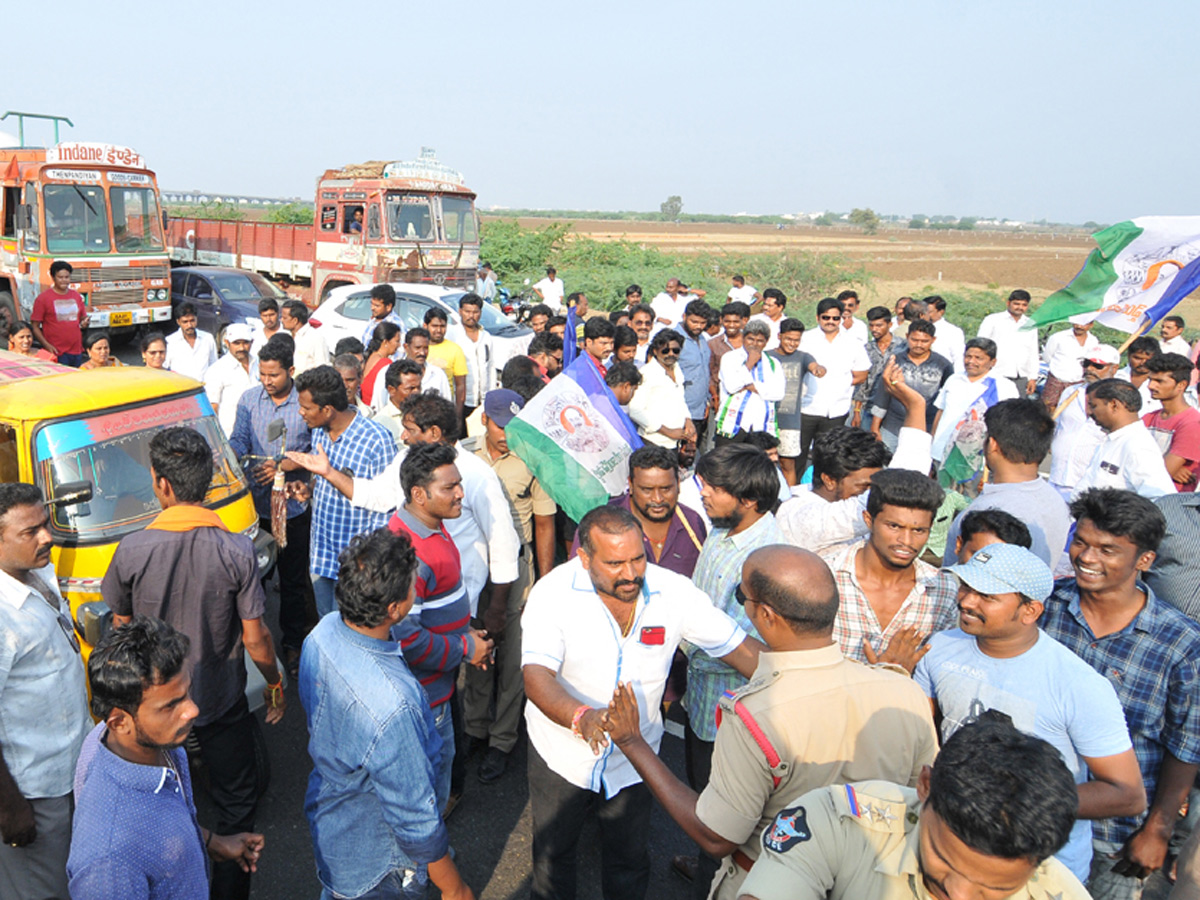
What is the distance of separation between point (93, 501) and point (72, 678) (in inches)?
52.6

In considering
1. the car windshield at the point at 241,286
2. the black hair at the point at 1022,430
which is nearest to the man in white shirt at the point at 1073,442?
the black hair at the point at 1022,430

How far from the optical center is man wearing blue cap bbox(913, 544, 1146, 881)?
95.0 inches

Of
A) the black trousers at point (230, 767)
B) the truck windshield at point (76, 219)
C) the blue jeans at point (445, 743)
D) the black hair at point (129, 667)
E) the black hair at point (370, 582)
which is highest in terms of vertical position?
the truck windshield at point (76, 219)

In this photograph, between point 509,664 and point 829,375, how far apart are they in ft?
15.2

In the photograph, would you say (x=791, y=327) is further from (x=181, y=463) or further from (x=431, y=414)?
(x=181, y=463)

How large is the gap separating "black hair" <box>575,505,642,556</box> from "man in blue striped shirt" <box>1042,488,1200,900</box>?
5.31 ft

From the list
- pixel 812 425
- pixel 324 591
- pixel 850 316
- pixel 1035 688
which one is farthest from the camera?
pixel 850 316

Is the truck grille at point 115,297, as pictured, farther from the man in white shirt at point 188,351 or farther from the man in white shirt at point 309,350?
the man in white shirt at point 309,350

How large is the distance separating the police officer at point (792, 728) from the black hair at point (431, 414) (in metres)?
2.34

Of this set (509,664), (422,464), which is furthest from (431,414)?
(509,664)

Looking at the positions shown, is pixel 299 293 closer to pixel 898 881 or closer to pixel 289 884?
pixel 289 884

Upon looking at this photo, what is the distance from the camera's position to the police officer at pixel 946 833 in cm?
146

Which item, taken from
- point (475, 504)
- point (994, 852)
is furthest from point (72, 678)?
point (994, 852)

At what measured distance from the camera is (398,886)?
2.59 m
